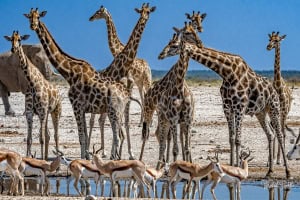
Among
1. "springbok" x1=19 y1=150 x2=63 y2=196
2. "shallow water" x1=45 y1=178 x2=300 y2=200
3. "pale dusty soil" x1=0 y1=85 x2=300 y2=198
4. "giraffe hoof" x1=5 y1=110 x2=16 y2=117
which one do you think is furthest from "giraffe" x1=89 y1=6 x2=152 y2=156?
"giraffe hoof" x1=5 y1=110 x2=16 y2=117

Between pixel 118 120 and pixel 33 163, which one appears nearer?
pixel 33 163

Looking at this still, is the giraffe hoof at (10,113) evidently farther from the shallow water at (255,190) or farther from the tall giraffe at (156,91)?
the shallow water at (255,190)

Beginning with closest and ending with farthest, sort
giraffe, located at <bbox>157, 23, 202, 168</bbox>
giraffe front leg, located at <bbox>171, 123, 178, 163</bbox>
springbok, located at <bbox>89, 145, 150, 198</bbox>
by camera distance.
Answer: springbok, located at <bbox>89, 145, 150, 198</bbox>
giraffe front leg, located at <bbox>171, 123, 178, 163</bbox>
giraffe, located at <bbox>157, 23, 202, 168</bbox>

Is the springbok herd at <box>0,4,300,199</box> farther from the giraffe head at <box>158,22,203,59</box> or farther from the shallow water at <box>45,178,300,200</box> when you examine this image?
the shallow water at <box>45,178,300,200</box>

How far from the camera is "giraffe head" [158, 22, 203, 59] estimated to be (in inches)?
853

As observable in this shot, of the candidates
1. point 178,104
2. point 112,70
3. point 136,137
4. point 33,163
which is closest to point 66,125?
point 136,137

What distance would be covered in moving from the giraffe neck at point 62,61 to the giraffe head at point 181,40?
150cm

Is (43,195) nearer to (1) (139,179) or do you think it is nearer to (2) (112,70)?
(1) (139,179)

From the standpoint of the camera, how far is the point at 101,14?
26.9 metres

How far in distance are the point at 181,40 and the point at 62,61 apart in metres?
2.44

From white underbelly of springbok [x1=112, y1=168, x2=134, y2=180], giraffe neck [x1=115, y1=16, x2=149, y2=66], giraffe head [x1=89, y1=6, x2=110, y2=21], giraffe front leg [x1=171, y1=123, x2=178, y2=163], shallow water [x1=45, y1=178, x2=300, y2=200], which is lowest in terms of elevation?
shallow water [x1=45, y1=178, x2=300, y2=200]

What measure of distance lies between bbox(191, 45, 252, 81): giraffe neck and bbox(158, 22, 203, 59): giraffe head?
223 millimetres

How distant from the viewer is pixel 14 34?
74.1 ft

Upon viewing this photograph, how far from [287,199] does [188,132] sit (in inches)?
130
